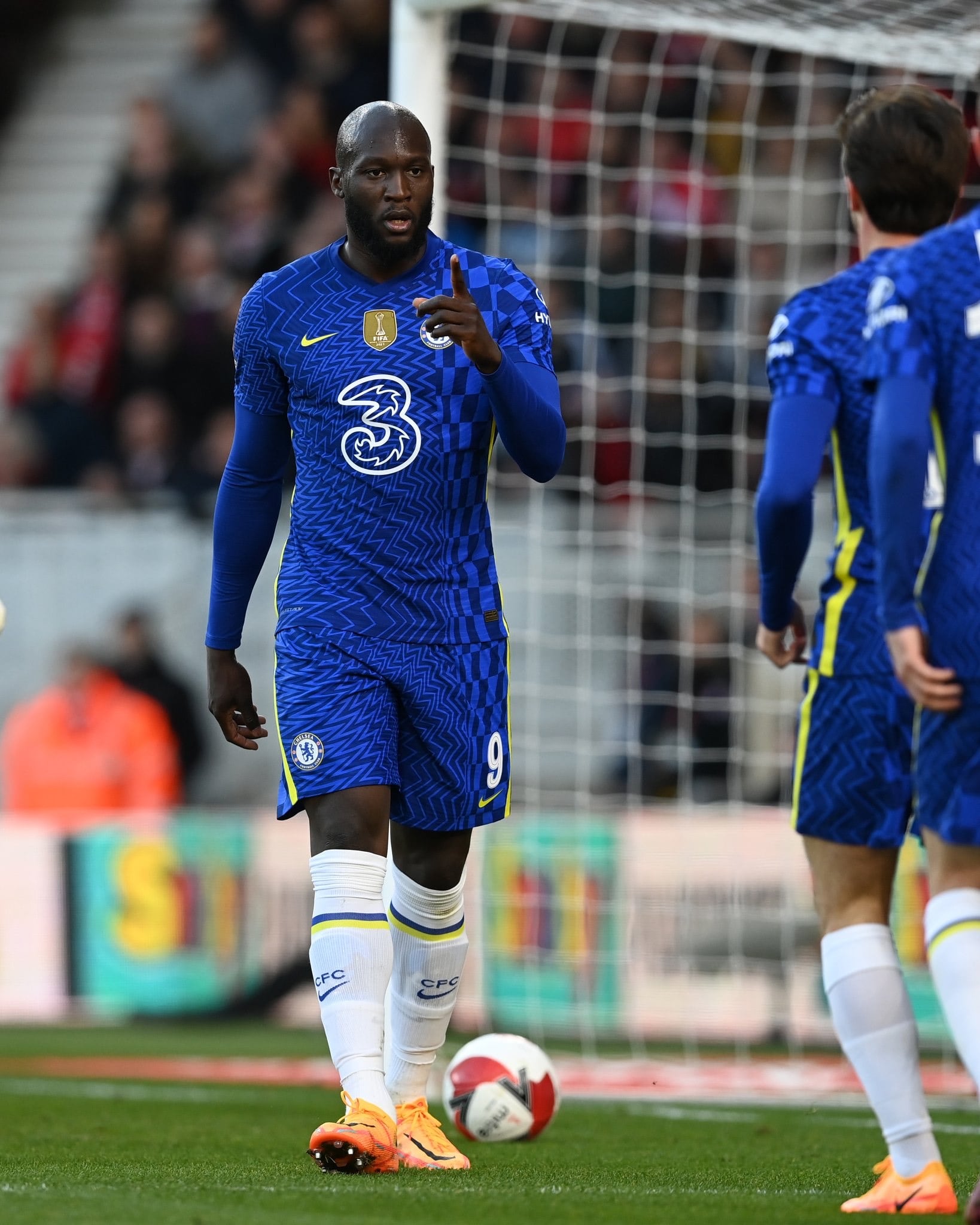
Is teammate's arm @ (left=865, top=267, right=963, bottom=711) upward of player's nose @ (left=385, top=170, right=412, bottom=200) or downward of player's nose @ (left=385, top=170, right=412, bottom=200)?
downward

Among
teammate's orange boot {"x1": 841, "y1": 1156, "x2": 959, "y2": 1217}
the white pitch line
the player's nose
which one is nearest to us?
teammate's orange boot {"x1": 841, "y1": 1156, "x2": 959, "y2": 1217}

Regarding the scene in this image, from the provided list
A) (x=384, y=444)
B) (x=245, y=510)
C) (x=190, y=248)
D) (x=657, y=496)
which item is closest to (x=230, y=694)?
(x=245, y=510)

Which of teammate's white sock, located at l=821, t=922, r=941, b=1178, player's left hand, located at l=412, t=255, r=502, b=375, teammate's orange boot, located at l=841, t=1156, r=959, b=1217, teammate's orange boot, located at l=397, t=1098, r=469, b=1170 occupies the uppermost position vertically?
player's left hand, located at l=412, t=255, r=502, b=375

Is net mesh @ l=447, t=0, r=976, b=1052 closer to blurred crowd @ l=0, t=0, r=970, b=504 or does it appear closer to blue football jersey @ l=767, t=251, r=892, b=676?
blurred crowd @ l=0, t=0, r=970, b=504

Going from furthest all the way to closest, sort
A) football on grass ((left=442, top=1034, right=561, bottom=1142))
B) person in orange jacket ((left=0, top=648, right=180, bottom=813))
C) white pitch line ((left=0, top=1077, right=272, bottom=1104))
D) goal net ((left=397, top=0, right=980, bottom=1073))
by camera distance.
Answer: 1. person in orange jacket ((left=0, top=648, right=180, bottom=813))
2. goal net ((left=397, top=0, right=980, bottom=1073))
3. white pitch line ((left=0, top=1077, right=272, bottom=1104))
4. football on grass ((left=442, top=1034, right=561, bottom=1142))

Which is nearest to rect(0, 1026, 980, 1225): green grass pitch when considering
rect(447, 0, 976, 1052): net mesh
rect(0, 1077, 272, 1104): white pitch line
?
rect(0, 1077, 272, 1104): white pitch line

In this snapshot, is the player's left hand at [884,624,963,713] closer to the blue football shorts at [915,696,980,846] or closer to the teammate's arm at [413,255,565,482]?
the blue football shorts at [915,696,980,846]

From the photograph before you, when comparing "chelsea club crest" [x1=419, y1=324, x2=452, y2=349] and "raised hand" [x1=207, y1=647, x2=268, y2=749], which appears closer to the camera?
"chelsea club crest" [x1=419, y1=324, x2=452, y2=349]

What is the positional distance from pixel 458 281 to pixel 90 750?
25.4 ft

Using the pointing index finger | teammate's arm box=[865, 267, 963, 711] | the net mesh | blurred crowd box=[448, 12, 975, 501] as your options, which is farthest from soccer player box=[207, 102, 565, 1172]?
blurred crowd box=[448, 12, 975, 501]

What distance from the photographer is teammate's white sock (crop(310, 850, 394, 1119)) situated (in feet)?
14.9

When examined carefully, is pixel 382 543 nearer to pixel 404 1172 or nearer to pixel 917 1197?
pixel 404 1172

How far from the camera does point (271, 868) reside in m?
10.7

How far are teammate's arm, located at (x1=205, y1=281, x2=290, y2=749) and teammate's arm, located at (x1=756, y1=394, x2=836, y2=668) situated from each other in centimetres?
131
